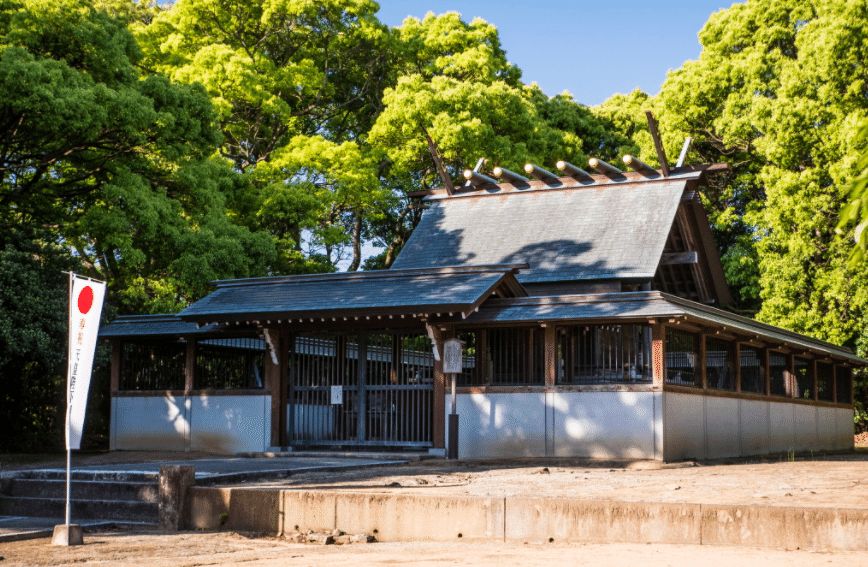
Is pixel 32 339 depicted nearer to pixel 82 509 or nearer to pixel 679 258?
pixel 82 509

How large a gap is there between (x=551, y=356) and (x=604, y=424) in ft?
4.88

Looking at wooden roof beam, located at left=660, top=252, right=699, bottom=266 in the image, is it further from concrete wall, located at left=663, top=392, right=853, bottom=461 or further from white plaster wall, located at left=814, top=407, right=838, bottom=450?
white plaster wall, located at left=814, top=407, right=838, bottom=450

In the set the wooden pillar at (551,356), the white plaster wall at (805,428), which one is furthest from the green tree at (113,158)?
the white plaster wall at (805,428)

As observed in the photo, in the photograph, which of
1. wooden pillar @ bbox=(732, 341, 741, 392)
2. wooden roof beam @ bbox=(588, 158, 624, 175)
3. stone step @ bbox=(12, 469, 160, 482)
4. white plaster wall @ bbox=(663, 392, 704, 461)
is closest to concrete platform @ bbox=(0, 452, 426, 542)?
stone step @ bbox=(12, 469, 160, 482)

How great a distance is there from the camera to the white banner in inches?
365

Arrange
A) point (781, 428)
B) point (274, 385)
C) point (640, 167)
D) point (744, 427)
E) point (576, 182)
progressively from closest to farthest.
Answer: point (274, 385)
point (744, 427)
point (781, 428)
point (640, 167)
point (576, 182)

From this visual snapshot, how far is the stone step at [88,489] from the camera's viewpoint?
11.3 metres

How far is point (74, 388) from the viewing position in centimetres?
923

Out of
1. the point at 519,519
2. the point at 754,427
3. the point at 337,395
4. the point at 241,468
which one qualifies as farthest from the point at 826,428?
the point at 519,519

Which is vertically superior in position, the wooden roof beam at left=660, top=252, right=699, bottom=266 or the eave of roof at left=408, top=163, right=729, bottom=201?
the eave of roof at left=408, top=163, right=729, bottom=201

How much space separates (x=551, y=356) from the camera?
16016 mm

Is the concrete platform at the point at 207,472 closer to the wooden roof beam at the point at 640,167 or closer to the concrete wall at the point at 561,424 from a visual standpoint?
the concrete wall at the point at 561,424

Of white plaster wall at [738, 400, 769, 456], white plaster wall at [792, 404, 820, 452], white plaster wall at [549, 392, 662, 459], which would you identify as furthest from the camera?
white plaster wall at [792, 404, 820, 452]

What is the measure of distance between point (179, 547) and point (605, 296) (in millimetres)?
9111
